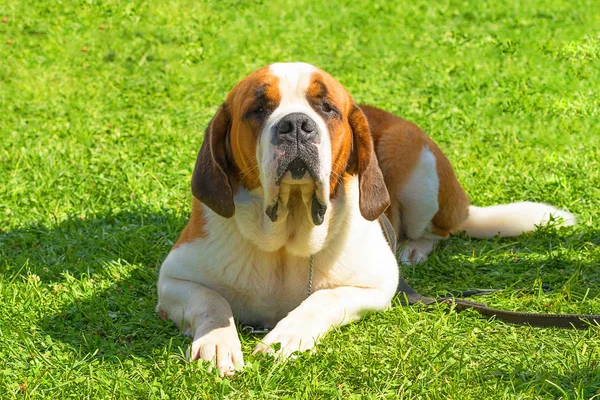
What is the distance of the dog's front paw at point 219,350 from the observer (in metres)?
3.20

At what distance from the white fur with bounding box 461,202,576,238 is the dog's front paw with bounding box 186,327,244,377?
2409mm

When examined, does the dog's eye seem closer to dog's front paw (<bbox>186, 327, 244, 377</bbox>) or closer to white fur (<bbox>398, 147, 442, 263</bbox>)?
dog's front paw (<bbox>186, 327, 244, 377</bbox>)

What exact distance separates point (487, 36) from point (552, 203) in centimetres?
441

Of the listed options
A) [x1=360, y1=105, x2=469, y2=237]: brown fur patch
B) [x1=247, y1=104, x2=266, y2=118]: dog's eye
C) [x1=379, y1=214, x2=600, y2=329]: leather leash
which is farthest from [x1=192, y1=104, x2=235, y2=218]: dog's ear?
[x1=360, y1=105, x2=469, y2=237]: brown fur patch

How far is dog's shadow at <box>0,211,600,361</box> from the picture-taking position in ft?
12.4

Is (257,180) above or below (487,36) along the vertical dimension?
above

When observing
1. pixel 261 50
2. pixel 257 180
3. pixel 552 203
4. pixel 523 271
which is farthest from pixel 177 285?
pixel 261 50

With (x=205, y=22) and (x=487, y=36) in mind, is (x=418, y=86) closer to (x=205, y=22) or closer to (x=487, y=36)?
(x=487, y=36)

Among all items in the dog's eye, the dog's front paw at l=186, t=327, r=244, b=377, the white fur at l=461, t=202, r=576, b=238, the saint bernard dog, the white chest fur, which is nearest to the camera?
the dog's front paw at l=186, t=327, r=244, b=377

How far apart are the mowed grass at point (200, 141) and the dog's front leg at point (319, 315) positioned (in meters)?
0.07

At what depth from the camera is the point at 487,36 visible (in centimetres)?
975

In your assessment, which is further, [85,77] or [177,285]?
[85,77]

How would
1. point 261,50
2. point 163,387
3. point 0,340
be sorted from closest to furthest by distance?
point 163,387 → point 0,340 → point 261,50

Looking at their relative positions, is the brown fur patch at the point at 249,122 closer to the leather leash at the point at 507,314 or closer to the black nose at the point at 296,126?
the black nose at the point at 296,126
